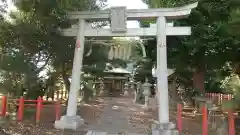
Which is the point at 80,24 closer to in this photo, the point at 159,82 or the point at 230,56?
the point at 159,82

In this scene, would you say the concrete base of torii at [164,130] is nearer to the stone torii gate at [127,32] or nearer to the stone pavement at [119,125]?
the stone torii gate at [127,32]

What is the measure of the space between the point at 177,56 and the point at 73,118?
5.68 metres

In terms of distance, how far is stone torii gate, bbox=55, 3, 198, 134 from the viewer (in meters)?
7.28

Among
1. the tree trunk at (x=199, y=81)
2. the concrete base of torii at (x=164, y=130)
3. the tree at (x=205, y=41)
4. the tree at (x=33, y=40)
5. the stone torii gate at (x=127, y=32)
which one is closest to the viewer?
the concrete base of torii at (x=164, y=130)

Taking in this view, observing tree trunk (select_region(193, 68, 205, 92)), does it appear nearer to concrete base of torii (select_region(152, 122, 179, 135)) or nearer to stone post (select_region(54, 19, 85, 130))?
concrete base of torii (select_region(152, 122, 179, 135))

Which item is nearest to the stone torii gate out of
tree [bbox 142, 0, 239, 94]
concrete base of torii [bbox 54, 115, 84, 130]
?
concrete base of torii [bbox 54, 115, 84, 130]

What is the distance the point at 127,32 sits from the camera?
308 inches

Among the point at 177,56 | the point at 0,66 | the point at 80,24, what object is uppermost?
the point at 80,24

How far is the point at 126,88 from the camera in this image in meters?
28.5

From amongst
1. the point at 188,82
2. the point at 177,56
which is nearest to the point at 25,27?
the point at 177,56

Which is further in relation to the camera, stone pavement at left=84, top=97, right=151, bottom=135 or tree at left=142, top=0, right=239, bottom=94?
tree at left=142, top=0, right=239, bottom=94

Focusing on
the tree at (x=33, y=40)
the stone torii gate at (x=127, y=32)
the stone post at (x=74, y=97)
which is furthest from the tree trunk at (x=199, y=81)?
the stone post at (x=74, y=97)

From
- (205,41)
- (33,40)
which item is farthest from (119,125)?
(205,41)

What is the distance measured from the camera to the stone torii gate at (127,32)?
23.9 ft
